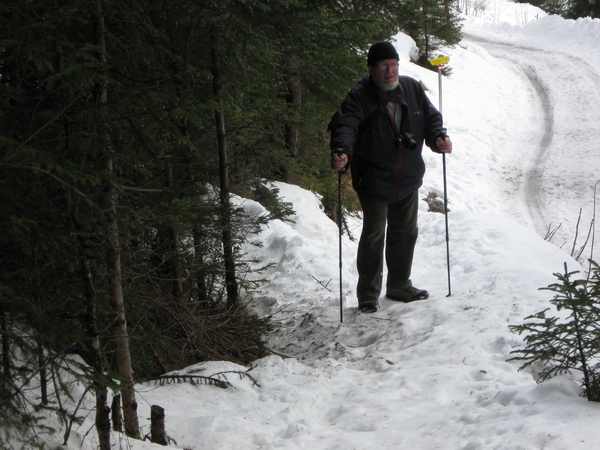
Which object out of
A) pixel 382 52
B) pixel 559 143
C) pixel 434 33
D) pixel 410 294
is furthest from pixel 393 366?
pixel 434 33

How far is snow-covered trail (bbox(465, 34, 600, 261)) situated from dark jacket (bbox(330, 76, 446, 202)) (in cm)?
586

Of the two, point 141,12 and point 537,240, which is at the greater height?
point 141,12

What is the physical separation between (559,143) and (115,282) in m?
18.3

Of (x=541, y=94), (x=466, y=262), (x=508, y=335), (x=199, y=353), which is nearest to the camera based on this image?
(x=508, y=335)

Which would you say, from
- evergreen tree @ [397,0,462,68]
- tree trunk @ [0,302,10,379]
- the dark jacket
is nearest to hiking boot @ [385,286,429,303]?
the dark jacket

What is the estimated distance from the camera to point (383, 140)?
6023 millimetres

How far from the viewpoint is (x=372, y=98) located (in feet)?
19.8

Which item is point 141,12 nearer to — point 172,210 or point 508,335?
point 172,210

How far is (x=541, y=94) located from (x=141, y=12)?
22.2m

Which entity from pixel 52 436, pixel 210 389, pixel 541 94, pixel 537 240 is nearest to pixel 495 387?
pixel 210 389

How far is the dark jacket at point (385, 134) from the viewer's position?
598 cm

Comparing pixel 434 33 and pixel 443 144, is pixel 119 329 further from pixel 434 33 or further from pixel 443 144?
pixel 434 33

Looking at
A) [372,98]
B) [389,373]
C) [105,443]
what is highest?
[372,98]

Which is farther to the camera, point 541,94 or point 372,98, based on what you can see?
point 541,94
